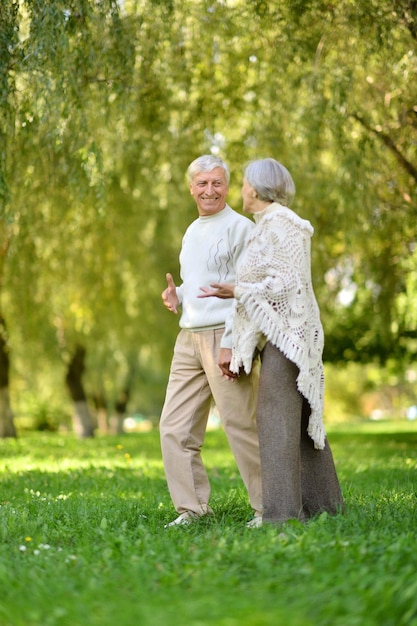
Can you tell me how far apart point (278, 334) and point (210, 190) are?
0.99 metres

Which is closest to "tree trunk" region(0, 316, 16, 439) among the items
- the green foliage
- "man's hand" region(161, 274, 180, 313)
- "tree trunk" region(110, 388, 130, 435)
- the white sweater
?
the green foliage

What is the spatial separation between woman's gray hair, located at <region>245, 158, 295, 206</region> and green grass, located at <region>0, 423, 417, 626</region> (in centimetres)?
→ 171

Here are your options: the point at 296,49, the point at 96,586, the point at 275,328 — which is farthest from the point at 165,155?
the point at 96,586

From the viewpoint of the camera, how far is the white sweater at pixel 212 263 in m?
4.71

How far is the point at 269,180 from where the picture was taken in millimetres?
4496

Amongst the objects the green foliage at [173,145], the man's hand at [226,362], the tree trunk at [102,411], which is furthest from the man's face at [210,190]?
the tree trunk at [102,411]

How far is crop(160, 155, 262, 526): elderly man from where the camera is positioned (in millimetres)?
4617

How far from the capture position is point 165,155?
38.3 feet

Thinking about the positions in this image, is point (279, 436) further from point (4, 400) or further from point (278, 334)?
point (4, 400)

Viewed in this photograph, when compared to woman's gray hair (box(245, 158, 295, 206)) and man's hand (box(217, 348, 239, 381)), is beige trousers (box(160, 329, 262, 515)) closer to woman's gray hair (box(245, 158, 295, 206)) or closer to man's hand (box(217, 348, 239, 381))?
man's hand (box(217, 348, 239, 381))

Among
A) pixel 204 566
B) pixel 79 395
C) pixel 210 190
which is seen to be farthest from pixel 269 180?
pixel 79 395

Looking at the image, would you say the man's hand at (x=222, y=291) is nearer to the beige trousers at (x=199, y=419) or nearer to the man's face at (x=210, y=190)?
the beige trousers at (x=199, y=419)

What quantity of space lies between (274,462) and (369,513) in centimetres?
68

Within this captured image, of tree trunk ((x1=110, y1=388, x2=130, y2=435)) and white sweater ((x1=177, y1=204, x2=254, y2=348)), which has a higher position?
white sweater ((x1=177, y1=204, x2=254, y2=348))
